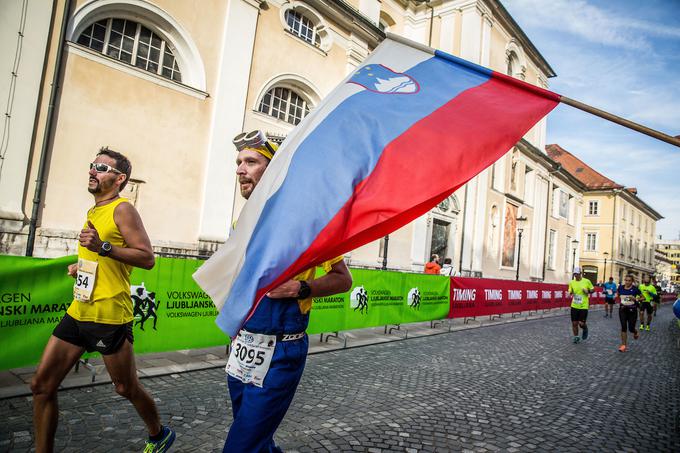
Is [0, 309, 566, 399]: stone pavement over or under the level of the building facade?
under

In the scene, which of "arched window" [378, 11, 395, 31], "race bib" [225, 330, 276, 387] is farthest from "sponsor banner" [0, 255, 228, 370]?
"arched window" [378, 11, 395, 31]

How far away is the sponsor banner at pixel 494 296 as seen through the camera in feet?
39.4

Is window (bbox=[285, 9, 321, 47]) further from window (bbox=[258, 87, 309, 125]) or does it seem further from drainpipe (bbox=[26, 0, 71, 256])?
drainpipe (bbox=[26, 0, 71, 256])

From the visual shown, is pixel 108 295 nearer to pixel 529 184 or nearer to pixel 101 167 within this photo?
pixel 101 167

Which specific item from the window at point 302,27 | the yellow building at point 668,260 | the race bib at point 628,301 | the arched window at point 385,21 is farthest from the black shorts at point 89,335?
the yellow building at point 668,260

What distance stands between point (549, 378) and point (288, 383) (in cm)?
603

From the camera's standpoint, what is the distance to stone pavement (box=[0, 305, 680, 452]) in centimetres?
352

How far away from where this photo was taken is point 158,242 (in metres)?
11.6

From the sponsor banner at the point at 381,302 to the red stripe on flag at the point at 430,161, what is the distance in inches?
218

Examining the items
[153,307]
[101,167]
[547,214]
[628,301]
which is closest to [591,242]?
[547,214]

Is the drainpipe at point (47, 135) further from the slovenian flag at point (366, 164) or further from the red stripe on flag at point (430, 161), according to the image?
the red stripe on flag at point (430, 161)

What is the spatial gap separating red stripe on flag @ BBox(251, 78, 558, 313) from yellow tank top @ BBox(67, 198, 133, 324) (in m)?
1.62

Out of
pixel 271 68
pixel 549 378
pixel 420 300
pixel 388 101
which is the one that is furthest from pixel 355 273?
pixel 271 68

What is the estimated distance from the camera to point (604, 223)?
51.2 m
